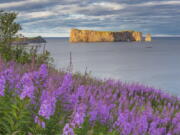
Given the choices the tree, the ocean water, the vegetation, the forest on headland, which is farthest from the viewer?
the ocean water

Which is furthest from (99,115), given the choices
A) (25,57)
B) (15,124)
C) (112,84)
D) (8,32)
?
(8,32)

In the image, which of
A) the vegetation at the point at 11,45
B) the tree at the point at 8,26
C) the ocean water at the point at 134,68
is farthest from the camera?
the ocean water at the point at 134,68

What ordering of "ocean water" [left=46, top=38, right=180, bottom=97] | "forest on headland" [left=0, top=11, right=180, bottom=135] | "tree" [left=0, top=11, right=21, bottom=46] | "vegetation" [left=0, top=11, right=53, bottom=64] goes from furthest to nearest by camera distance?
1. "ocean water" [left=46, top=38, right=180, bottom=97]
2. "tree" [left=0, top=11, right=21, bottom=46]
3. "vegetation" [left=0, top=11, right=53, bottom=64]
4. "forest on headland" [left=0, top=11, right=180, bottom=135]

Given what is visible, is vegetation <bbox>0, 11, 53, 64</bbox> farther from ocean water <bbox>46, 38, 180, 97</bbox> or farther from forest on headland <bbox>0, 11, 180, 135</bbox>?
forest on headland <bbox>0, 11, 180, 135</bbox>

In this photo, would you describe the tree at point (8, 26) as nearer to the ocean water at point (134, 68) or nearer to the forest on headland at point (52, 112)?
the ocean water at point (134, 68)

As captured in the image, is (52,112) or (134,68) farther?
(134,68)

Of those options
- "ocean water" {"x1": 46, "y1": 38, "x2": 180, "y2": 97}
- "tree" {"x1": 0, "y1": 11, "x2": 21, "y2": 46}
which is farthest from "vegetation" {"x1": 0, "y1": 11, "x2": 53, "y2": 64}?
"ocean water" {"x1": 46, "y1": 38, "x2": 180, "y2": 97}

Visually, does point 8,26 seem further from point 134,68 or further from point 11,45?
point 134,68

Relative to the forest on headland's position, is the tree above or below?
above

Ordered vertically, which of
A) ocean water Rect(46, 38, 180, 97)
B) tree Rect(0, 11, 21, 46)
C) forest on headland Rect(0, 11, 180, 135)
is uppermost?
tree Rect(0, 11, 21, 46)

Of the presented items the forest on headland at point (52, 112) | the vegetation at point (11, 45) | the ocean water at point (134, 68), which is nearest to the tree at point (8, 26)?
the vegetation at point (11, 45)

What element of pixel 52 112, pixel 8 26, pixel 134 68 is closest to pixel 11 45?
pixel 8 26

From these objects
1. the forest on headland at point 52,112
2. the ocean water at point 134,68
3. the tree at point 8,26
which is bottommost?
the ocean water at point 134,68

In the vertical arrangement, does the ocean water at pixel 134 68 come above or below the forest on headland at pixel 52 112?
below
